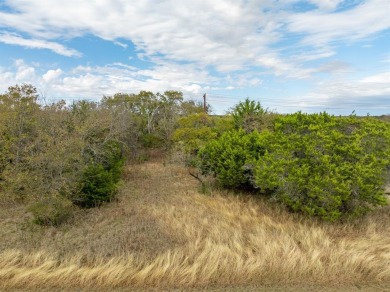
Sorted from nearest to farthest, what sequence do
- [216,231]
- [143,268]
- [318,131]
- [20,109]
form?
[143,268], [216,231], [318,131], [20,109]

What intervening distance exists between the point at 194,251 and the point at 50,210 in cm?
503

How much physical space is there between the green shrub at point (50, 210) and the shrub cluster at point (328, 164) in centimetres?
597

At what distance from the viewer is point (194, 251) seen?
19.8 feet

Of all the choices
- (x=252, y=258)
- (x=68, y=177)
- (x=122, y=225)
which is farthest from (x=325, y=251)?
(x=68, y=177)

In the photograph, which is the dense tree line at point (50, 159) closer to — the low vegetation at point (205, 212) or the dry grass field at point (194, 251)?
the low vegetation at point (205, 212)

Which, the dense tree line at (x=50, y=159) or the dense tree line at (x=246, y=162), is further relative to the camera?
the dense tree line at (x=50, y=159)

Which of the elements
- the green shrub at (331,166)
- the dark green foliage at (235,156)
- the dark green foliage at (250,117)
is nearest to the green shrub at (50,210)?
the dark green foliage at (235,156)

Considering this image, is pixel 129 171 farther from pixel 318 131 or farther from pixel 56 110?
pixel 318 131

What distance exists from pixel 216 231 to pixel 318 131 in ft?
12.7

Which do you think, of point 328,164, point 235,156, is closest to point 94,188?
point 235,156

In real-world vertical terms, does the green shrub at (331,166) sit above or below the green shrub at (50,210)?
above

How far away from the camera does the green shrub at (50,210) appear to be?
8875 mm

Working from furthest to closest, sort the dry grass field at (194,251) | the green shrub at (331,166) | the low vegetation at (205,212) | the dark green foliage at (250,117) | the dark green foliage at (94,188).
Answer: the dark green foliage at (250,117), the dark green foliage at (94,188), the green shrub at (331,166), the low vegetation at (205,212), the dry grass field at (194,251)

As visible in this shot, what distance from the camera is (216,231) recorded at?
734 centimetres
